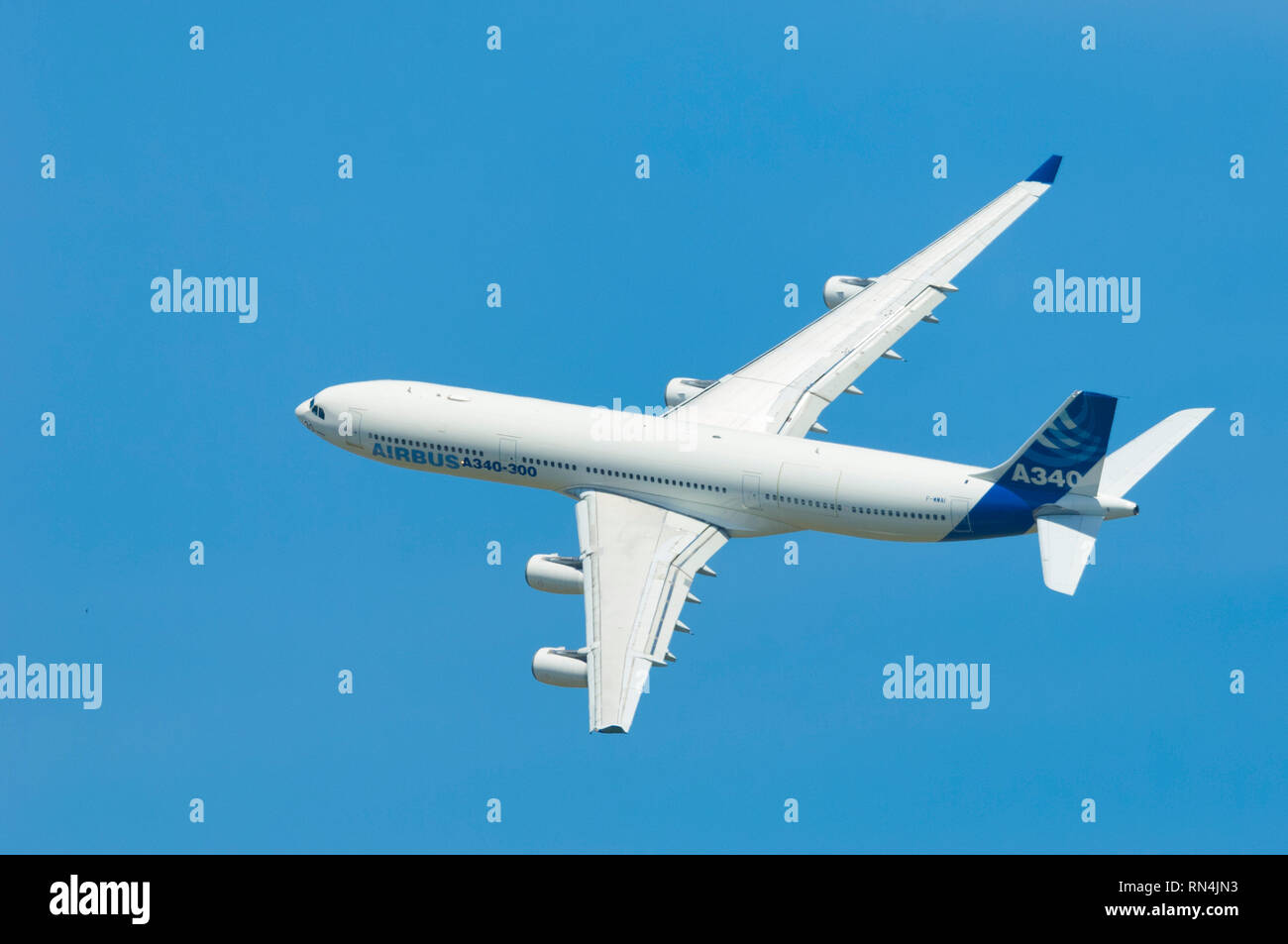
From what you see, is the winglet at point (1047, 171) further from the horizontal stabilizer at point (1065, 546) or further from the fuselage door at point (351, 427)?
the fuselage door at point (351, 427)

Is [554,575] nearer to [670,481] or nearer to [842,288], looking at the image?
[670,481]

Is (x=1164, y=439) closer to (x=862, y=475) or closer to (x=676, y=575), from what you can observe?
(x=862, y=475)

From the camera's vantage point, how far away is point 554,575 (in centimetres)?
8244

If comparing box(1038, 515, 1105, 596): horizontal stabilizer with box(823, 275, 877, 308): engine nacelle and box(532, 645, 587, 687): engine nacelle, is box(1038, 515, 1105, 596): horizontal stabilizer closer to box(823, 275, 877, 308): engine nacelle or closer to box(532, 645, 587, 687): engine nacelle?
box(532, 645, 587, 687): engine nacelle

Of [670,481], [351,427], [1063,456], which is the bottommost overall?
[1063,456]

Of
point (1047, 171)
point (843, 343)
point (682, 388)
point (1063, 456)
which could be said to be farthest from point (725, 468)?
point (1047, 171)

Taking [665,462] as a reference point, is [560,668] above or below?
below

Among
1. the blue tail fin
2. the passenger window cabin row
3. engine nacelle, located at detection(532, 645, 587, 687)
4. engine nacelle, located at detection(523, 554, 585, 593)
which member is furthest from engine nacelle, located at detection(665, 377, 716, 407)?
engine nacelle, located at detection(532, 645, 587, 687)

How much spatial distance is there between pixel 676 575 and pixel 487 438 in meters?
10.6

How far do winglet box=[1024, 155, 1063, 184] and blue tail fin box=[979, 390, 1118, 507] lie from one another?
22.3 m

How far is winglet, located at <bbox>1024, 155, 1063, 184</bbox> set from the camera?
9794cm

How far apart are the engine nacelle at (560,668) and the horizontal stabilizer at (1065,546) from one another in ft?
55.2

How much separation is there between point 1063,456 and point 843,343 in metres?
15.7
